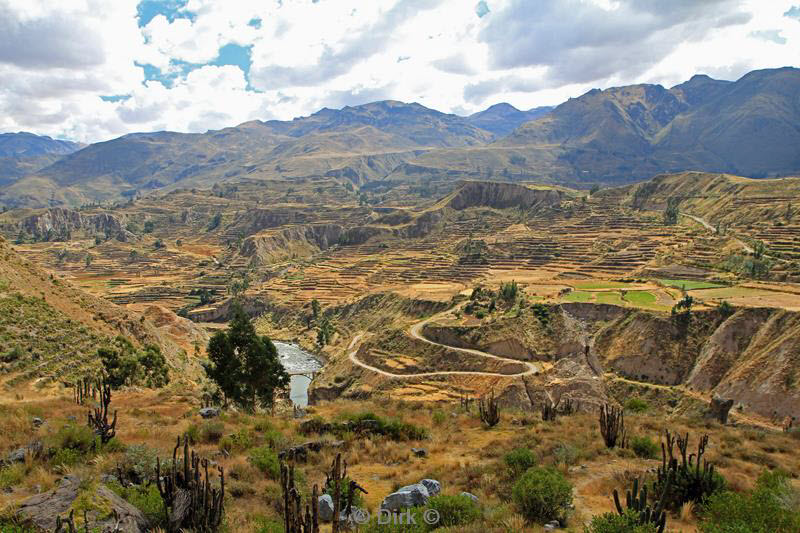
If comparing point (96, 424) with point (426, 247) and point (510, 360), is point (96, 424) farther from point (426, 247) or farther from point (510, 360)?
point (426, 247)

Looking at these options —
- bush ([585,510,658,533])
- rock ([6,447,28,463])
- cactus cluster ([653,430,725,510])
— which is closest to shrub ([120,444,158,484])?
rock ([6,447,28,463])

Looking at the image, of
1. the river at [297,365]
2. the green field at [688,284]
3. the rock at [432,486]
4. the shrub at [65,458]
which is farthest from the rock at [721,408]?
the river at [297,365]

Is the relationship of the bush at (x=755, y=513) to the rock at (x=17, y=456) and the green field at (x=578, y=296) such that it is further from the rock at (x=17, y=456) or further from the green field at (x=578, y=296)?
the green field at (x=578, y=296)

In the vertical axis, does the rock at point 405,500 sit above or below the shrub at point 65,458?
below

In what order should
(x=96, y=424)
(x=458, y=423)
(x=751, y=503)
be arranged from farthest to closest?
1. (x=458, y=423)
2. (x=96, y=424)
3. (x=751, y=503)

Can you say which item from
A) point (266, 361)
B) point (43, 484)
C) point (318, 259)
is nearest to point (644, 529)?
point (43, 484)

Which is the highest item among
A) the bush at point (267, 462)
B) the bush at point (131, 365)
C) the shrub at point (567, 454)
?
the bush at point (267, 462)

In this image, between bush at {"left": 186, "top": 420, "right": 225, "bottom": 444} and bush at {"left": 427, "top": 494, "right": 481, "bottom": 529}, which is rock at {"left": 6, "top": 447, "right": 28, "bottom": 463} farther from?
bush at {"left": 427, "top": 494, "right": 481, "bottom": 529}
